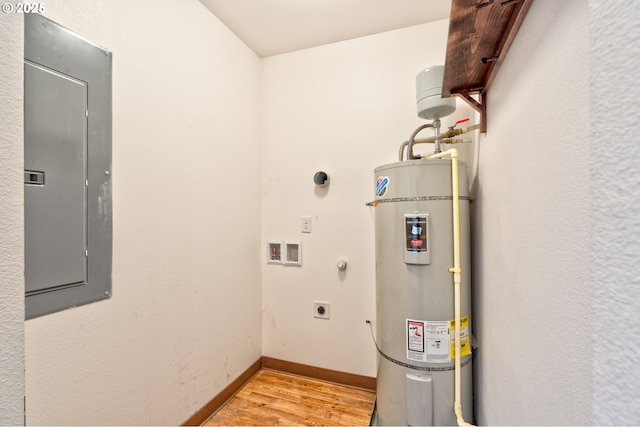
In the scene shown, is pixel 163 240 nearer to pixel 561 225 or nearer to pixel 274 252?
pixel 274 252

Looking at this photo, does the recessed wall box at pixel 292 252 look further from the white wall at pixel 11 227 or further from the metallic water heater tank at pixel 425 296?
the white wall at pixel 11 227

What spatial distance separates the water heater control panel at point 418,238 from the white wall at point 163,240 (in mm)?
1154

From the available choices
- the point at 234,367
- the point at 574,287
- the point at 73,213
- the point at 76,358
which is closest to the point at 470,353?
the point at 574,287

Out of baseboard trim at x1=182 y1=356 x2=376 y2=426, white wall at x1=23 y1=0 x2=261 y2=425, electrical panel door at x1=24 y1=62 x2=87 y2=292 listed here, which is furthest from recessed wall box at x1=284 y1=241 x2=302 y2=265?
electrical panel door at x1=24 y1=62 x2=87 y2=292

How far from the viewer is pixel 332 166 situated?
6.21ft

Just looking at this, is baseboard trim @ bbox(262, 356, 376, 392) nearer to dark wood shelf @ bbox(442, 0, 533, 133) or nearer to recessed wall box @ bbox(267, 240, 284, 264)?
recessed wall box @ bbox(267, 240, 284, 264)

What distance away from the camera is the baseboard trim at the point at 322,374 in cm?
178

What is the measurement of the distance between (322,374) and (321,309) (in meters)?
0.47

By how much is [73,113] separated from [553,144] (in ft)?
4.85

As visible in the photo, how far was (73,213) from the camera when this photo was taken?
3.07 feet

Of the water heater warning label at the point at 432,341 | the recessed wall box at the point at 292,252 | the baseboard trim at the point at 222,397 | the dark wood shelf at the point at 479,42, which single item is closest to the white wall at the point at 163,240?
the baseboard trim at the point at 222,397

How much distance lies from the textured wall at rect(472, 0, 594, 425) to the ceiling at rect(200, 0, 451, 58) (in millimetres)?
938

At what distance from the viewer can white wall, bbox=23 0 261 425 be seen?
953 mm

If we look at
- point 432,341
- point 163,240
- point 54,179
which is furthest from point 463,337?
point 54,179
